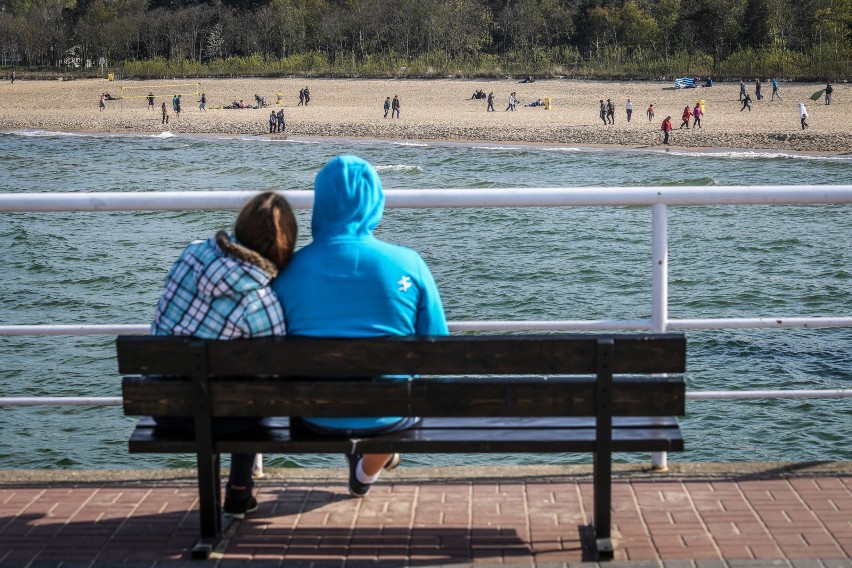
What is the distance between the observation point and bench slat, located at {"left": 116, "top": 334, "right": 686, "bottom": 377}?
141 inches

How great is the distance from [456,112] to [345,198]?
68.6 metres

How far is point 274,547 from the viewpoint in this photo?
3.91 m

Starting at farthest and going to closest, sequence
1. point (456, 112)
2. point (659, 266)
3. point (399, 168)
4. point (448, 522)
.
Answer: point (456, 112), point (399, 168), point (659, 266), point (448, 522)

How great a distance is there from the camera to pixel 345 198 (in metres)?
3.73

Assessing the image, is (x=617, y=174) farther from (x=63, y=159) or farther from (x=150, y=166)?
(x=63, y=159)

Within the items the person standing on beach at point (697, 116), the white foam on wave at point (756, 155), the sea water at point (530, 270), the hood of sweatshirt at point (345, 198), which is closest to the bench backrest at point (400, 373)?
the hood of sweatshirt at point (345, 198)

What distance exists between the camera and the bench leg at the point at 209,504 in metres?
3.84

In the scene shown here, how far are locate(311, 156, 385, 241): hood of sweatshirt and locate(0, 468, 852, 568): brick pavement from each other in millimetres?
1064

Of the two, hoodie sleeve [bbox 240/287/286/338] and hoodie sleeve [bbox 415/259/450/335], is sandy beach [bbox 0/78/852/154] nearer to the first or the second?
hoodie sleeve [bbox 415/259/450/335]

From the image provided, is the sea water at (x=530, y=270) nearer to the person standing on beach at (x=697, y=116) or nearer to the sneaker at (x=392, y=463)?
the sneaker at (x=392, y=463)

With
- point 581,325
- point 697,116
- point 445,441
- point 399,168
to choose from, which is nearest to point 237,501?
point 445,441

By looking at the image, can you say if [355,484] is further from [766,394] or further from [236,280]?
[766,394]

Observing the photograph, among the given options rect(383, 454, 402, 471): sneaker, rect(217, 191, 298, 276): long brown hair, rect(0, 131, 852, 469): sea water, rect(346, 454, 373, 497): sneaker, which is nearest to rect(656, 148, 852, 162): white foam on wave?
rect(0, 131, 852, 469): sea water

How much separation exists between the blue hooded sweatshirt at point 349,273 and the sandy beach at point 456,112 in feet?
162
